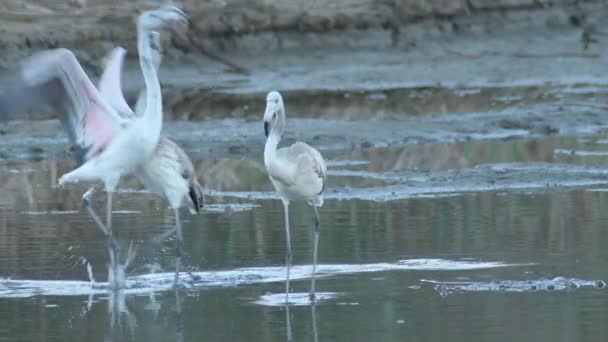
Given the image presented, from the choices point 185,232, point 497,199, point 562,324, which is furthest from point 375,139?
point 562,324

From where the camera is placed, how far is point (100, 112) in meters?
9.40

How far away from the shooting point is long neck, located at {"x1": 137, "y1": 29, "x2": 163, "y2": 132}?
9062 millimetres

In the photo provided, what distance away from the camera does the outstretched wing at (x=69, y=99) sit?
909 cm

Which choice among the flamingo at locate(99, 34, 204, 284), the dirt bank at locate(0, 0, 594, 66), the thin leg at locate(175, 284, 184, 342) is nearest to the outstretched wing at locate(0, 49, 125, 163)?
the flamingo at locate(99, 34, 204, 284)

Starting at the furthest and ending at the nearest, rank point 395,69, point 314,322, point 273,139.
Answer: point 395,69 → point 273,139 → point 314,322

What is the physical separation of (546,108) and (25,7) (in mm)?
7321

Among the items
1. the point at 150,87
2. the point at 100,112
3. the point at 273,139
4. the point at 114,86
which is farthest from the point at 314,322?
the point at 114,86

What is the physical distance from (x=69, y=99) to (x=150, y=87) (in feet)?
1.85

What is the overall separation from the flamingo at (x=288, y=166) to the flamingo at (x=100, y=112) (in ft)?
2.75

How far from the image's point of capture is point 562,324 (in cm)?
692

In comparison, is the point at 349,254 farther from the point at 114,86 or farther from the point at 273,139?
the point at 114,86

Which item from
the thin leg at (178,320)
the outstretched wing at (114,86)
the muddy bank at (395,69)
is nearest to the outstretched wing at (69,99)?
the outstretched wing at (114,86)

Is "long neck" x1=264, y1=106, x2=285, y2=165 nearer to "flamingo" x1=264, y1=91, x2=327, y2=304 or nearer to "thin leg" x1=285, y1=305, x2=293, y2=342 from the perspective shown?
"flamingo" x1=264, y1=91, x2=327, y2=304

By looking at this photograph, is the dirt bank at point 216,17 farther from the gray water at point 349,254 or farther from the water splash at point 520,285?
the water splash at point 520,285
